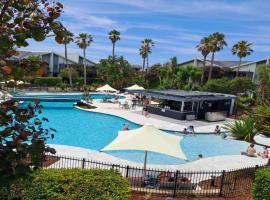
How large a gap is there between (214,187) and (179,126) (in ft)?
54.9

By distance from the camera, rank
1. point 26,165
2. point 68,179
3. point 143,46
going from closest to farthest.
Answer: point 26,165 < point 68,179 < point 143,46

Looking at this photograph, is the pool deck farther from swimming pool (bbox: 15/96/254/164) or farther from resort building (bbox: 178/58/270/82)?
resort building (bbox: 178/58/270/82)

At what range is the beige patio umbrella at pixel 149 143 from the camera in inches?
549

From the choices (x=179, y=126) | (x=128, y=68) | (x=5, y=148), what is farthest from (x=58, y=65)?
(x=5, y=148)

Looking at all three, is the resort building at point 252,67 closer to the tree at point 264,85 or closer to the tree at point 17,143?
the tree at point 264,85

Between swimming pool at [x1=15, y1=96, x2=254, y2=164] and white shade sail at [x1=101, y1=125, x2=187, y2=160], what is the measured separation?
16.1 ft

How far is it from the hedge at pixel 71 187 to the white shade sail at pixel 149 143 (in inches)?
167

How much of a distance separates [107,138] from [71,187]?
17354mm

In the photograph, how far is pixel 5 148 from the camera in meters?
4.14

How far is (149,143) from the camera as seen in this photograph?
46.5 feet

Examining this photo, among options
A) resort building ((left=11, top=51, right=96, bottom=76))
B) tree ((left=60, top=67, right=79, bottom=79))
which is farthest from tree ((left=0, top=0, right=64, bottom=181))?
resort building ((left=11, top=51, right=96, bottom=76))

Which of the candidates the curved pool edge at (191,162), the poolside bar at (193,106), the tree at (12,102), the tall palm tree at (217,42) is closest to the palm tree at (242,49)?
the tall palm tree at (217,42)

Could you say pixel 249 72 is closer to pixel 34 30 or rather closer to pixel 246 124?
pixel 246 124

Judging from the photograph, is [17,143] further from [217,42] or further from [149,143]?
[217,42]
